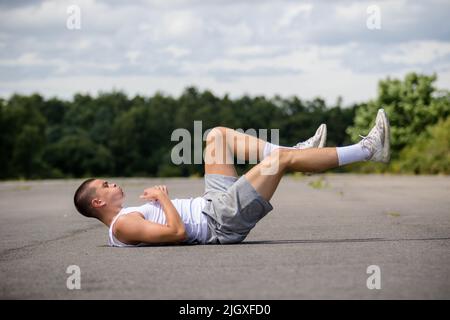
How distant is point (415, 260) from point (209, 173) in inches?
80.2

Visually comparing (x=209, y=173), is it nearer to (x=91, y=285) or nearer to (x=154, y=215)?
(x=154, y=215)

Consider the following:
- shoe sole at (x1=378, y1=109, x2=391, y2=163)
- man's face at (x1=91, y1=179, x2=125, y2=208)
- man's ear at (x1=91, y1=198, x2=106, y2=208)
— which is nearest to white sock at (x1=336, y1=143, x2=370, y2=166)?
shoe sole at (x1=378, y1=109, x2=391, y2=163)

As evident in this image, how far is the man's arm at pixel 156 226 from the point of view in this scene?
21.7ft

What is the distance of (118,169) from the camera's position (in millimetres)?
93438

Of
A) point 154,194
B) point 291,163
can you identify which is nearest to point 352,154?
point 291,163

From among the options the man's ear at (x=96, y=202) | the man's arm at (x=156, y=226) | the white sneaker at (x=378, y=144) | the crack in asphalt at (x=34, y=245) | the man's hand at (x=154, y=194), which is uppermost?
the white sneaker at (x=378, y=144)

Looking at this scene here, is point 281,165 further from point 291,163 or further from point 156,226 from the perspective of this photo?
Answer: point 156,226

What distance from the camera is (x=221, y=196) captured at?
684cm

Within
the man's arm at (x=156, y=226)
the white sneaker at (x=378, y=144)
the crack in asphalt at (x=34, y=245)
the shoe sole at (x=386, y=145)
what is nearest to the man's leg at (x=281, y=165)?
the white sneaker at (x=378, y=144)

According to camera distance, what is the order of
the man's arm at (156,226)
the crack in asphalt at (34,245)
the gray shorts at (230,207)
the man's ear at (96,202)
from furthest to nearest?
the crack in asphalt at (34,245), the man's ear at (96,202), the gray shorts at (230,207), the man's arm at (156,226)

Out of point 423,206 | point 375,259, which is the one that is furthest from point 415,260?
point 423,206

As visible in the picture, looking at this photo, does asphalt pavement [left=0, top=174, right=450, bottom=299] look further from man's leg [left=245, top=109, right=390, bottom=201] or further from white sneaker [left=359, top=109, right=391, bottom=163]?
white sneaker [left=359, top=109, right=391, bottom=163]

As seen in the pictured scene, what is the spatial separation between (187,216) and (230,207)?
401 millimetres

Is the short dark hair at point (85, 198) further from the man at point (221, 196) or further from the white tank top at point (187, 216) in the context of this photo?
the white tank top at point (187, 216)
